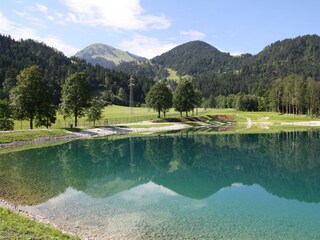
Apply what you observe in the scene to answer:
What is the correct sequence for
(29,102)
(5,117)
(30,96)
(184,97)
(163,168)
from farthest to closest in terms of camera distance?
1. (184,97)
2. (5,117)
3. (29,102)
4. (30,96)
5. (163,168)

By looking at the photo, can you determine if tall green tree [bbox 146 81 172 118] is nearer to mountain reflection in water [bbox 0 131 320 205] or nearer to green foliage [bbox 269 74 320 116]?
mountain reflection in water [bbox 0 131 320 205]

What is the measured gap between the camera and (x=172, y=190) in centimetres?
3275

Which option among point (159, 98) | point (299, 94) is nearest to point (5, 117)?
point (159, 98)

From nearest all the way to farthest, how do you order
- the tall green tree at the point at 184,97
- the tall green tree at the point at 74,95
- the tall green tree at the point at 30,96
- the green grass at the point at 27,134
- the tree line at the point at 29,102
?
the green grass at the point at 27,134 < the tall green tree at the point at 30,96 < the tree line at the point at 29,102 < the tall green tree at the point at 74,95 < the tall green tree at the point at 184,97

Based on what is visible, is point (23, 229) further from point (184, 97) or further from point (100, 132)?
point (184, 97)

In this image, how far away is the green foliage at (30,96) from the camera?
75500 mm

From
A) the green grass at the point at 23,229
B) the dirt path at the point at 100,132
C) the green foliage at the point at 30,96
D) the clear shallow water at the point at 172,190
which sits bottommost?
the clear shallow water at the point at 172,190

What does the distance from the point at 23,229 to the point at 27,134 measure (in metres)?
52.9

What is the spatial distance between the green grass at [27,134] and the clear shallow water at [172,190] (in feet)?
27.0

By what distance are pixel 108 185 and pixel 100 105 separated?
6612cm

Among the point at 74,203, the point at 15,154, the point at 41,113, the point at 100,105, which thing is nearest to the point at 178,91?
the point at 100,105

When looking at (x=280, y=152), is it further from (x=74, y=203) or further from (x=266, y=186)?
(x=74, y=203)

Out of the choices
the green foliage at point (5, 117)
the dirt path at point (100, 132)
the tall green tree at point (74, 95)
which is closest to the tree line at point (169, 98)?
the dirt path at point (100, 132)

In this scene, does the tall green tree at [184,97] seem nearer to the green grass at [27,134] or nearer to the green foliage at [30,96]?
the green foliage at [30,96]
